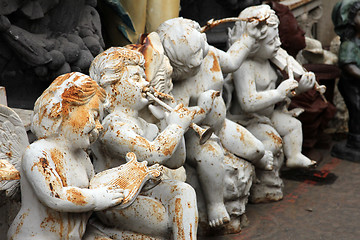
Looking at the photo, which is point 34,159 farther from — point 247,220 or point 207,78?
point 247,220

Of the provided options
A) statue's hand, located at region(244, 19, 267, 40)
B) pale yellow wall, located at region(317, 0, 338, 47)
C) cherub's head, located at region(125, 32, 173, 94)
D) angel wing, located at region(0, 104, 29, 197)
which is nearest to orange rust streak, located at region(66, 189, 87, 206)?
angel wing, located at region(0, 104, 29, 197)

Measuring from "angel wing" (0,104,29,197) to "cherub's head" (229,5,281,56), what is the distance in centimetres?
197

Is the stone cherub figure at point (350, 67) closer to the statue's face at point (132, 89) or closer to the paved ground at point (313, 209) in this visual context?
the paved ground at point (313, 209)

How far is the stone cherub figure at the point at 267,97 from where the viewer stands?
420 centimetres

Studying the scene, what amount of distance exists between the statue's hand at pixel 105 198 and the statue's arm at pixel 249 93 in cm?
184

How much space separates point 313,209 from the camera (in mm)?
4309

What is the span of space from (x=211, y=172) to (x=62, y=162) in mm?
1299

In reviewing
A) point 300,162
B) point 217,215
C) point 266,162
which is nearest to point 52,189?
point 217,215

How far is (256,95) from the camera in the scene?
4.18 metres

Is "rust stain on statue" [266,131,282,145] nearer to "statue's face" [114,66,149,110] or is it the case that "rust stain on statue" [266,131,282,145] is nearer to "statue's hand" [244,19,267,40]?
"statue's hand" [244,19,267,40]

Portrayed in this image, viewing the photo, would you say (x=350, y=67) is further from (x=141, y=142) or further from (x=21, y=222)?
(x=21, y=222)

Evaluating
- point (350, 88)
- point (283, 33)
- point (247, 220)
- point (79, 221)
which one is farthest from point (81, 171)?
point (350, 88)

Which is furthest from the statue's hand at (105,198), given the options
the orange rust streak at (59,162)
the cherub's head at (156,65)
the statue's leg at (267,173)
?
the statue's leg at (267,173)

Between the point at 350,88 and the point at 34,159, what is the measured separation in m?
3.61
